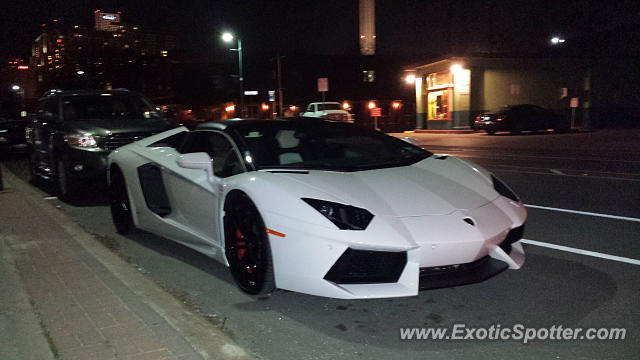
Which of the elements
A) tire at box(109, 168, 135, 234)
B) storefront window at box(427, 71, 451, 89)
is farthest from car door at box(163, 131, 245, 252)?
storefront window at box(427, 71, 451, 89)

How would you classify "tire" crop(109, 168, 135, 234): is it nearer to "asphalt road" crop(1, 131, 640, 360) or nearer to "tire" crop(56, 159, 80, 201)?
"asphalt road" crop(1, 131, 640, 360)

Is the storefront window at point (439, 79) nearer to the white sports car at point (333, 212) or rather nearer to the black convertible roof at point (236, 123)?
the black convertible roof at point (236, 123)

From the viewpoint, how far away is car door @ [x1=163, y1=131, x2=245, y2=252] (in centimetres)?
448

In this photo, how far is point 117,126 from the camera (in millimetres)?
8672

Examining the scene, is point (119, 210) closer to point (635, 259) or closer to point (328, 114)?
point (635, 259)

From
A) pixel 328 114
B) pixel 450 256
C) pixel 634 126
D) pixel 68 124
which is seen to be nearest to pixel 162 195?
pixel 450 256

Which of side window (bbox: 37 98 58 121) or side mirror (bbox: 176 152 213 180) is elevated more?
side window (bbox: 37 98 58 121)

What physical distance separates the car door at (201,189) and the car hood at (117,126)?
358 cm

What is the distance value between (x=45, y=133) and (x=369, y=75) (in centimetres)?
4299

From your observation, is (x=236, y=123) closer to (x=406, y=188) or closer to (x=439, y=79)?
(x=406, y=188)

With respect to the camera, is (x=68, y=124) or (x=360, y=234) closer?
(x=360, y=234)

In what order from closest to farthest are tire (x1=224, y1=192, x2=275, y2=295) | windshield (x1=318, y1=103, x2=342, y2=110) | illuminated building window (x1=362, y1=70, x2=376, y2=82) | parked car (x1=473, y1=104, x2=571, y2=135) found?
tire (x1=224, y1=192, x2=275, y2=295) → parked car (x1=473, y1=104, x2=571, y2=135) → windshield (x1=318, y1=103, x2=342, y2=110) → illuminated building window (x1=362, y1=70, x2=376, y2=82)

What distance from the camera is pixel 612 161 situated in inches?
510

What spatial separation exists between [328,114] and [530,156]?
18.0 meters
